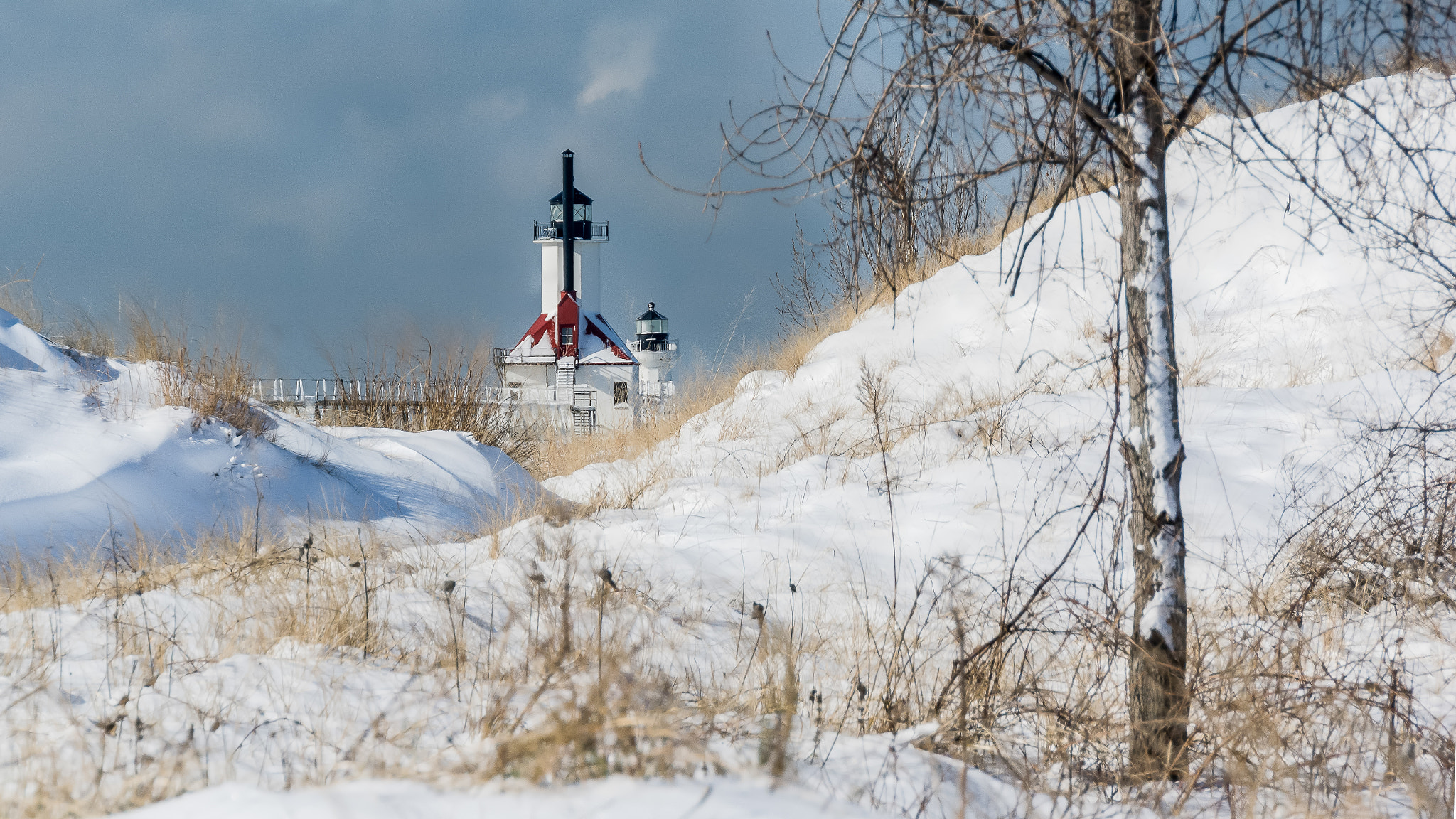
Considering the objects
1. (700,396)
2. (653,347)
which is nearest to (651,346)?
(653,347)

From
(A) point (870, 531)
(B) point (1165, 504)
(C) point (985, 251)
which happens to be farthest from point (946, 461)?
(C) point (985, 251)

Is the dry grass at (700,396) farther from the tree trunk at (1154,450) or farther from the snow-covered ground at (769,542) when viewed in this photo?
the tree trunk at (1154,450)

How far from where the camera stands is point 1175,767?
2.09 meters

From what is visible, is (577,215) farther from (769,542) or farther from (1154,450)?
(1154,450)

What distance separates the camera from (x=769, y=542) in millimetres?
4594

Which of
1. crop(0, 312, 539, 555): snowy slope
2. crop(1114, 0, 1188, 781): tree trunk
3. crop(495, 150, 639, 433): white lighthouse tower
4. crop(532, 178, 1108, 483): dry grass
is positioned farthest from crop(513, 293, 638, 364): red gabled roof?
crop(1114, 0, 1188, 781): tree trunk

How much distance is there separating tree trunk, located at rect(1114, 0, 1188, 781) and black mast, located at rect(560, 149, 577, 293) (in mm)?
35451

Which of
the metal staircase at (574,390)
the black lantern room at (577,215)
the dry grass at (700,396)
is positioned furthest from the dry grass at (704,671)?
the black lantern room at (577,215)

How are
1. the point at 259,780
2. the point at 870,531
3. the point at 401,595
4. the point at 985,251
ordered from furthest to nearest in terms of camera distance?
A: 1. the point at 985,251
2. the point at 870,531
3. the point at 401,595
4. the point at 259,780

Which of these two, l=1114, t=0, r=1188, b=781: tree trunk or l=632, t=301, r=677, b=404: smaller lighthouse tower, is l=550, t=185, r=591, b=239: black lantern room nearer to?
l=632, t=301, r=677, b=404: smaller lighthouse tower

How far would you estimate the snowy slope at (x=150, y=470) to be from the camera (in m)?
4.78

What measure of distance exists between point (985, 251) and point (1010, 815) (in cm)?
1072

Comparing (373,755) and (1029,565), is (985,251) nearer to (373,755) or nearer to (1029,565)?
(1029,565)

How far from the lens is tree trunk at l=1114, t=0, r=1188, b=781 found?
7.11ft
